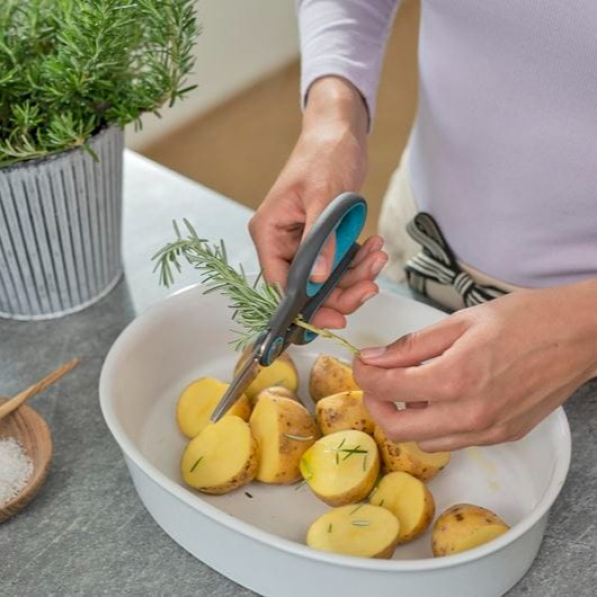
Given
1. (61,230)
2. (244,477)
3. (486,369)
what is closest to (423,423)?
(486,369)

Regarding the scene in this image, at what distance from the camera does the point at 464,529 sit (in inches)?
27.9

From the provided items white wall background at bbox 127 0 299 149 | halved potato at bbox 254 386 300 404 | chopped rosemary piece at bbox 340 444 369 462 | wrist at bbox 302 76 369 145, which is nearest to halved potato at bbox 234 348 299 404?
halved potato at bbox 254 386 300 404

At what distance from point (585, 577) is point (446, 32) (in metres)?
0.50

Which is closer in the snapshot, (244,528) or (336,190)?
(244,528)

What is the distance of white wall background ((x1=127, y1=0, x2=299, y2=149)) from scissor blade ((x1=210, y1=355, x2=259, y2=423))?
184 centimetres

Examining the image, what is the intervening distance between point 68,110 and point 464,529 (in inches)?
19.1

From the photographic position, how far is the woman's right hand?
835mm

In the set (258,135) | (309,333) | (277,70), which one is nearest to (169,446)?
(309,333)

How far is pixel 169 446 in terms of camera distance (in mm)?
836

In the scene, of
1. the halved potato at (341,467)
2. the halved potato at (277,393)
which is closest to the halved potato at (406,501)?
the halved potato at (341,467)

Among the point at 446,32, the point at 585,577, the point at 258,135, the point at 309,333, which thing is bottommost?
the point at 258,135

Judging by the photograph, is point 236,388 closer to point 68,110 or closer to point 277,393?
point 277,393

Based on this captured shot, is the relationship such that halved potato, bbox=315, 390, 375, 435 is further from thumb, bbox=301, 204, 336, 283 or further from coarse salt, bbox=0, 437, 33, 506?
coarse salt, bbox=0, 437, 33, 506

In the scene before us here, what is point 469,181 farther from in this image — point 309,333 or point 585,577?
point 585,577
